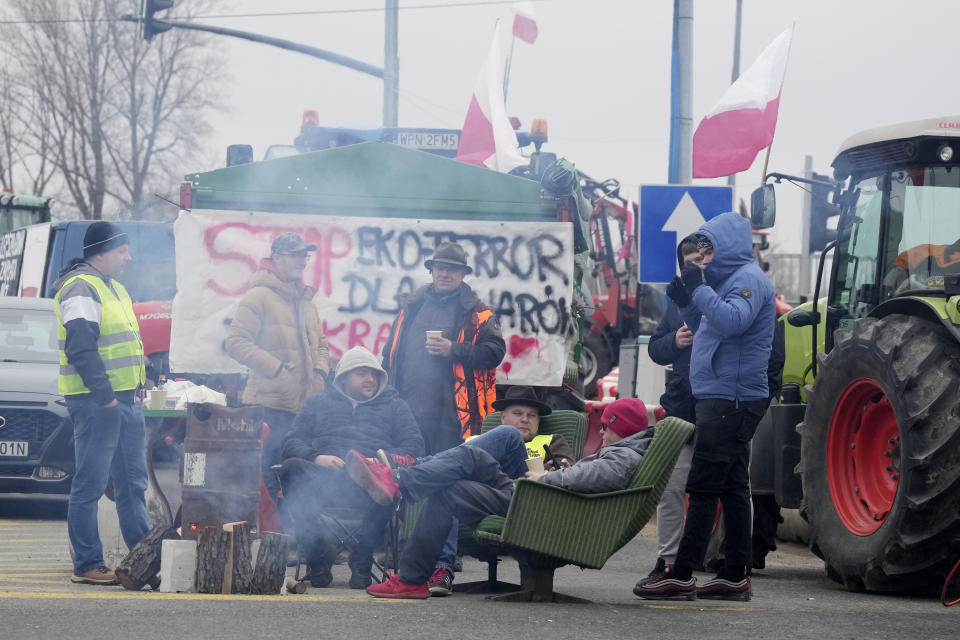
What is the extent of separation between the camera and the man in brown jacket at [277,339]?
8836 millimetres

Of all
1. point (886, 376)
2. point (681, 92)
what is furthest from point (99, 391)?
point (681, 92)

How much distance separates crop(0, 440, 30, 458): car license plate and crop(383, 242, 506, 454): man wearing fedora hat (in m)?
3.96

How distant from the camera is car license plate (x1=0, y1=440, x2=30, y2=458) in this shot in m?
11.6

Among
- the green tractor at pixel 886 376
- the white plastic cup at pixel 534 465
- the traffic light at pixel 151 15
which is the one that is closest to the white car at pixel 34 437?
the white plastic cup at pixel 534 465

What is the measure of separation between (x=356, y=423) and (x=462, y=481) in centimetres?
109

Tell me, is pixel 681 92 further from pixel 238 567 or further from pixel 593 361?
pixel 593 361

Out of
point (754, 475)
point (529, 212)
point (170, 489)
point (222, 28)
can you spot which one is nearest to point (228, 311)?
point (170, 489)

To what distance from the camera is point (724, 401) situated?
7344 millimetres

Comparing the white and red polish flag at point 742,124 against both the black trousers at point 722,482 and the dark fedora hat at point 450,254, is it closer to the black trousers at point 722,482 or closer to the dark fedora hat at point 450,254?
the dark fedora hat at point 450,254

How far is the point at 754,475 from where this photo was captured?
30.6 ft

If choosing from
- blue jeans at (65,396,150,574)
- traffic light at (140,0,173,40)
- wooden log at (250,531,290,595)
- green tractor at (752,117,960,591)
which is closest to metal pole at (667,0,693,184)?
green tractor at (752,117,960,591)

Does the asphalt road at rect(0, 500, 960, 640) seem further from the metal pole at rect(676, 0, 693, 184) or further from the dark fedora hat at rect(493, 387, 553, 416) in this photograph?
the metal pole at rect(676, 0, 693, 184)

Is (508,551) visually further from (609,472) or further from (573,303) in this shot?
(573,303)

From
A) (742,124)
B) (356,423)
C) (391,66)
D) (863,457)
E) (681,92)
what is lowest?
(863,457)
